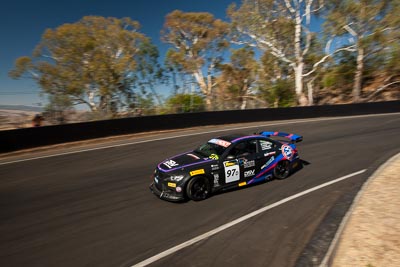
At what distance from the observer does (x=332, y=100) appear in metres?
39.0

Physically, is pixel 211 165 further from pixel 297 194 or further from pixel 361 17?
pixel 361 17

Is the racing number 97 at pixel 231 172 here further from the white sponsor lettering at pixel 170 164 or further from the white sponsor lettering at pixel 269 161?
the white sponsor lettering at pixel 170 164

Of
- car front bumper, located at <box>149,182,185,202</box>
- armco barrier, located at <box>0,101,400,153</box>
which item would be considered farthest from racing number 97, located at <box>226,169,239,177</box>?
armco barrier, located at <box>0,101,400,153</box>

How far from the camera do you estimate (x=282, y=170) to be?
9086 mm

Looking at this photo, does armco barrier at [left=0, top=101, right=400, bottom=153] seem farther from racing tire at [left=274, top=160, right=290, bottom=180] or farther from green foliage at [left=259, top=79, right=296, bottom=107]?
green foliage at [left=259, top=79, right=296, bottom=107]

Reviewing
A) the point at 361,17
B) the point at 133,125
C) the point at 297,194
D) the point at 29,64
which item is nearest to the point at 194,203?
the point at 297,194

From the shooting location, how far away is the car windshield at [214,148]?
8.17 meters

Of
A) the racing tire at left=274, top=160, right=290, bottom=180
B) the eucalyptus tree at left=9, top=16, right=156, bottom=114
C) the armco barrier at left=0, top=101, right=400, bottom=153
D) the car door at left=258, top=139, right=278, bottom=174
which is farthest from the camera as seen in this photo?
the eucalyptus tree at left=9, top=16, right=156, bottom=114

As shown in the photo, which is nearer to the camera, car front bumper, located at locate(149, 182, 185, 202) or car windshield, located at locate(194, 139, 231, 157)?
car front bumper, located at locate(149, 182, 185, 202)

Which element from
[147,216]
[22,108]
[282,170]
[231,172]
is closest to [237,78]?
[22,108]

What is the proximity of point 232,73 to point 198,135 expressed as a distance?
1153 inches

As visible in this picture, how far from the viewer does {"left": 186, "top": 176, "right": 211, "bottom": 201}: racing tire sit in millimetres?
7355

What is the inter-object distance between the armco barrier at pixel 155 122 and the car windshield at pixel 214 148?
31.8 ft

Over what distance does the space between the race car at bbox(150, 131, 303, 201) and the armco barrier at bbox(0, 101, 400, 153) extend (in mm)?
9355
